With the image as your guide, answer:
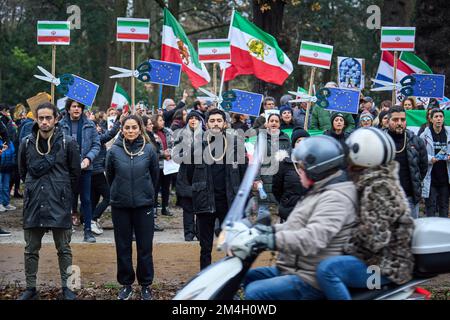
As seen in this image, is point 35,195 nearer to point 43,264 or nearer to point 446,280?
point 43,264

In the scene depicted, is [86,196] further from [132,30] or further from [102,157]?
[132,30]

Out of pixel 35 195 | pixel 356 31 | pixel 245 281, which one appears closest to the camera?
pixel 245 281

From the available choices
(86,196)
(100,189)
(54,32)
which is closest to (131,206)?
(86,196)

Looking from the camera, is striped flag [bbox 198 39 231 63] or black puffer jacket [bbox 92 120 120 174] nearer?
black puffer jacket [bbox 92 120 120 174]

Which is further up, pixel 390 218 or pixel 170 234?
pixel 390 218

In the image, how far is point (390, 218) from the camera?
215 inches

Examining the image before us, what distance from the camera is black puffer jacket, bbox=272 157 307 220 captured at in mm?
9312

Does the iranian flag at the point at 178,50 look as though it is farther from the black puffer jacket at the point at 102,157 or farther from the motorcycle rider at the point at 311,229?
the motorcycle rider at the point at 311,229

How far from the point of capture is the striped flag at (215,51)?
13547 millimetres

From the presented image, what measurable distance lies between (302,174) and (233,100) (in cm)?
710

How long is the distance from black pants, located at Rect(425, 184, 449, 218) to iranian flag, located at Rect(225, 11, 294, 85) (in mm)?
3779

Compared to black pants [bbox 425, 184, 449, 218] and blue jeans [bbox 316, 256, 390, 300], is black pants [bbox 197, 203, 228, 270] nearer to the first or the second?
blue jeans [bbox 316, 256, 390, 300]

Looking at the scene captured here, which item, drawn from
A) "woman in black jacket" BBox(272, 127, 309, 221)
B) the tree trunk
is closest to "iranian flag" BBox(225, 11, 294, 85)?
the tree trunk

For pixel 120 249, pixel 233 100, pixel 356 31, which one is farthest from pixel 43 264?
pixel 356 31
